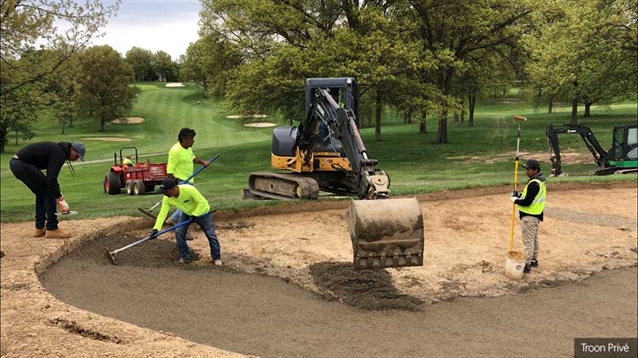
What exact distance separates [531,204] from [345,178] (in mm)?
5659

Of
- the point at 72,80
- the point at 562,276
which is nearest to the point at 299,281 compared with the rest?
the point at 562,276

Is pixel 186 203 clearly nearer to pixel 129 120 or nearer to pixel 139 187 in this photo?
pixel 139 187

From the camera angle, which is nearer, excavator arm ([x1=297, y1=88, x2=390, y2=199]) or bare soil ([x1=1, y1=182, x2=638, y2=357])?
bare soil ([x1=1, y1=182, x2=638, y2=357])

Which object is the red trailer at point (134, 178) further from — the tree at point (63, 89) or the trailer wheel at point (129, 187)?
the tree at point (63, 89)

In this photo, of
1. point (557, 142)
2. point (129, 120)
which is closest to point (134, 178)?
point (557, 142)

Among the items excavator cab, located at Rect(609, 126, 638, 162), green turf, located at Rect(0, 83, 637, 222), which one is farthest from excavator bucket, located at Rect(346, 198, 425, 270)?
excavator cab, located at Rect(609, 126, 638, 162)

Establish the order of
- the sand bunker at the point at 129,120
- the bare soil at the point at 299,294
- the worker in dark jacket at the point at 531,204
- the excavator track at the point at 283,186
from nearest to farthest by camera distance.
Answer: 1. the bare soil at the point at 299,294
2. the worker in dark jacket at the point at 531,204
3. the excavator track at the point at 283,186
4. the sand bunker at the point at 129,120

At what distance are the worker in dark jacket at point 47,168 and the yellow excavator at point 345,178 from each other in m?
4.69

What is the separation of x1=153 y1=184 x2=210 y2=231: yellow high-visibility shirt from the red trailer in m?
9.36

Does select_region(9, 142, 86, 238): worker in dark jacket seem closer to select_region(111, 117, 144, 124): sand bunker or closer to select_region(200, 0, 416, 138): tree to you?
select_region(200, 0, 416, 138): tree

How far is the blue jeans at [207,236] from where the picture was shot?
7812 millimetres

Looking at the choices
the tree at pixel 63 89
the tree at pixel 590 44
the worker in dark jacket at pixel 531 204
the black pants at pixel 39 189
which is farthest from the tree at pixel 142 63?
the worker in dark jacket at pixel 531 204

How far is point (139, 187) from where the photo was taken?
1636 cm

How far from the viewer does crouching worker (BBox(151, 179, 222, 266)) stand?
7.45 meters
